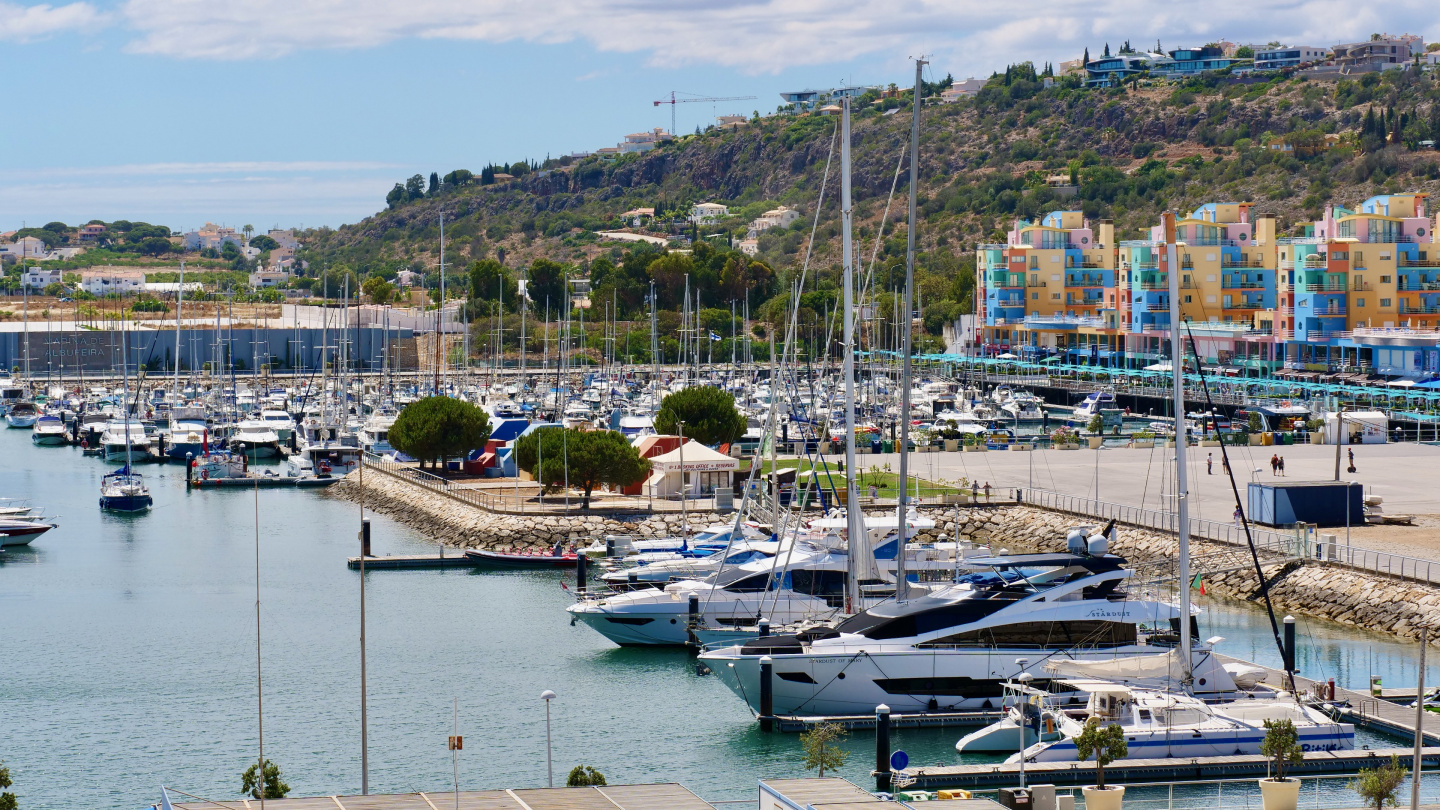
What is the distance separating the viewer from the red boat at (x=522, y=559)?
4753 cm

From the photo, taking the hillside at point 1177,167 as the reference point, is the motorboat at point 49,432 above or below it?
below

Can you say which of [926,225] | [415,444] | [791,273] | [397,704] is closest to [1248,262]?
[791,273]

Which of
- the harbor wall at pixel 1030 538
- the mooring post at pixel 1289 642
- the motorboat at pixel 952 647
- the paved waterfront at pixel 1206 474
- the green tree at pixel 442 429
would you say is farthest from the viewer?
the green tree at pixel 442 429

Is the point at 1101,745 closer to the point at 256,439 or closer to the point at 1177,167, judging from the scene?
the point at 256,439

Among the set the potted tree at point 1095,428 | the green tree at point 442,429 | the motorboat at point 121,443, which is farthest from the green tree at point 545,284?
the green tree at point 442,429

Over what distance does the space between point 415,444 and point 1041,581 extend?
37133 mm

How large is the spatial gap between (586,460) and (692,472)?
361 centimetres

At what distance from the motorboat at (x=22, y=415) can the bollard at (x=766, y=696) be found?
257 feet

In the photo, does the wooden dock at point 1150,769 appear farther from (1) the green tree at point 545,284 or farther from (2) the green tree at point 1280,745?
(1) the green tree at point 545,284

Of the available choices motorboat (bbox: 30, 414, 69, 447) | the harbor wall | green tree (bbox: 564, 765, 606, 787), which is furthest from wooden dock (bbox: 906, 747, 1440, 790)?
motorboat (bbox: 30, 414, 69, 447)

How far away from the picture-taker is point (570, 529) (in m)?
50.6

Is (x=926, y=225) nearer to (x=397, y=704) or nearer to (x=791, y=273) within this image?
(x=791, y=273)

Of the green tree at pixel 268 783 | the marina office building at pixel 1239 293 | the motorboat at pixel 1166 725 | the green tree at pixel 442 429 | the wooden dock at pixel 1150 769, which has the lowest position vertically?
the wooden dock at pixel 1150 769

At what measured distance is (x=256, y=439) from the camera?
76562mm
